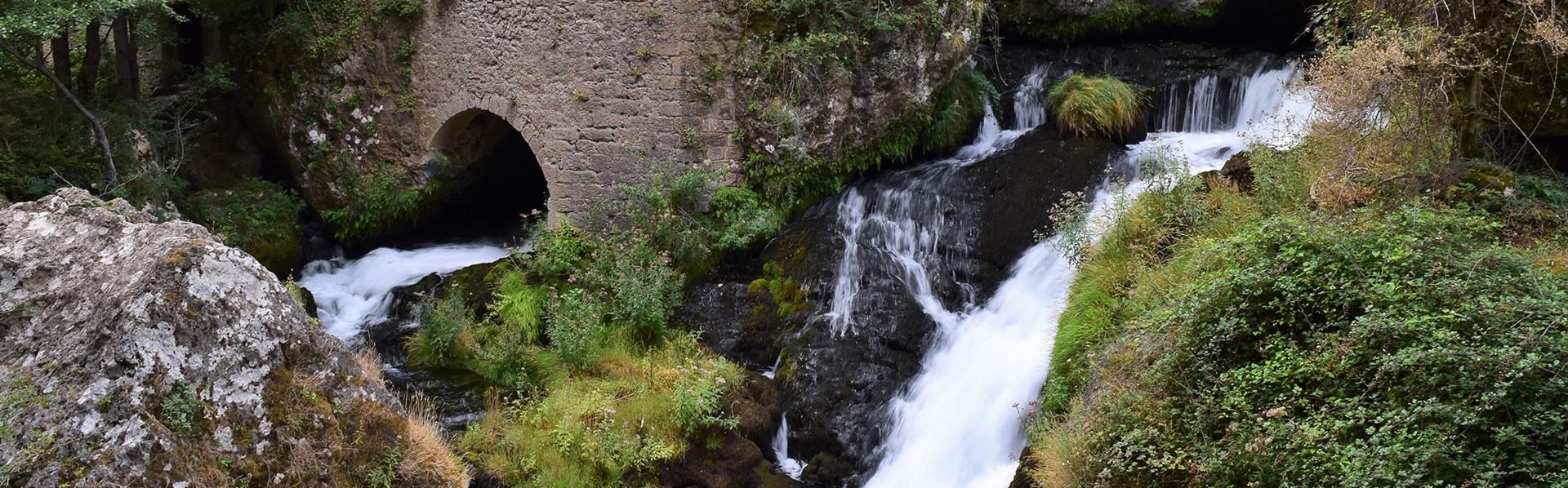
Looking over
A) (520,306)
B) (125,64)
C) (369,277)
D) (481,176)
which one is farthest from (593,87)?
(125,64)

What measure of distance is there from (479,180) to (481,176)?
80 millimetres

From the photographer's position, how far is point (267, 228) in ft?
34.7

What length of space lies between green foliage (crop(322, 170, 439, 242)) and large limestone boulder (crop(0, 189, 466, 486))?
17.3 ft

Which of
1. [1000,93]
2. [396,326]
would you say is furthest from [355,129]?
[1000,93]

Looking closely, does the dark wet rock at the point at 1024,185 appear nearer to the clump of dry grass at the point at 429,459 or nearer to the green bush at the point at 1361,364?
the green bush at the point at 1361,364

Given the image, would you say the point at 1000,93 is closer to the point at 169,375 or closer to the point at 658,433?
the point at 658,433

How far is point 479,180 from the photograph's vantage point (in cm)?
1176

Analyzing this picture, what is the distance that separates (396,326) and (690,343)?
124 inches

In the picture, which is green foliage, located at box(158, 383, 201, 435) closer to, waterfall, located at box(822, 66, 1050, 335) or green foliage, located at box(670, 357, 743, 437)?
green foliage, located at box(670, 357, 743, 437)

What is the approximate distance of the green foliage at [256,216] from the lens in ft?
33.6

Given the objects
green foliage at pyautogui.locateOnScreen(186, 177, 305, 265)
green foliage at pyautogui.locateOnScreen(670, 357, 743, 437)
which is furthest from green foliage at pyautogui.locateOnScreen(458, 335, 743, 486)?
green foliage at pyautogui.locateOnScreen(186, 177, 305, 265)

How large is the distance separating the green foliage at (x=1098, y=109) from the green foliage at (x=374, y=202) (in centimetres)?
703

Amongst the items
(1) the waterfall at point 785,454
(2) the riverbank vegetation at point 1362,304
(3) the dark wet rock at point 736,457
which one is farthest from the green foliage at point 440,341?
(2) the riverbank vegetation at point 1362,304

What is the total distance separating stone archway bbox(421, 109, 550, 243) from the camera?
1066cm
